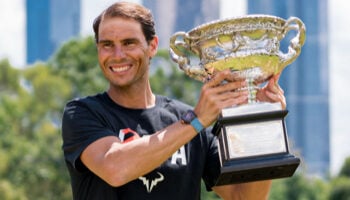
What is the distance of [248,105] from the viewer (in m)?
4.16

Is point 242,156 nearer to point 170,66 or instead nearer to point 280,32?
point 280,32

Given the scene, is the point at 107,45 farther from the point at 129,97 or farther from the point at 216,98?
the point at 216,98

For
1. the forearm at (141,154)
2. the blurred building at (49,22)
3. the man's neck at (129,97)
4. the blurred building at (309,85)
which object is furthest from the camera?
the blurred building at (309,85)

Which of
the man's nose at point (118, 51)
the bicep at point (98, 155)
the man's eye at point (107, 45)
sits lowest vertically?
the bicep at point (98, 155)

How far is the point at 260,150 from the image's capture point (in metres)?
4.16

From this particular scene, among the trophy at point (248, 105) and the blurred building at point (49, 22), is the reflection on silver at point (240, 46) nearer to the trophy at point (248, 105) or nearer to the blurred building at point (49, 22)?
the trophy at point (248, 105)

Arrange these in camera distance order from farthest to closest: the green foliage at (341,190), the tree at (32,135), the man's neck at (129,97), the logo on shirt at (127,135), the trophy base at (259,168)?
the green foliage at (341,190) → the tree at (32,135) → the man's neck at (129,97) → the logo on shirt at (127,135) → the trophy base at (259,168)

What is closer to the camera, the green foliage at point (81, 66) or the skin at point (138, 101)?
the skin at point (138, 101)

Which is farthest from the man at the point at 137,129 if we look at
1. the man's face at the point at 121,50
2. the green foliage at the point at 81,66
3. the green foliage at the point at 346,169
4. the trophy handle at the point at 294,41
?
the green foliage at the point at 346,169

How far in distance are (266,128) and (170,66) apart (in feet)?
89.5

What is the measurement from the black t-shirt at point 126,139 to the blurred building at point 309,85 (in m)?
121

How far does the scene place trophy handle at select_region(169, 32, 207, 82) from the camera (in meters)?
4.25

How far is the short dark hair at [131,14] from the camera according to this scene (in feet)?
13.9

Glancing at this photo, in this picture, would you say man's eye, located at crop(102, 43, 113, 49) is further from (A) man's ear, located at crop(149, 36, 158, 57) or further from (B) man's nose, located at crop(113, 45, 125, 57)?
(A) man's ear, located at crop(149, 36, 158, 57)
